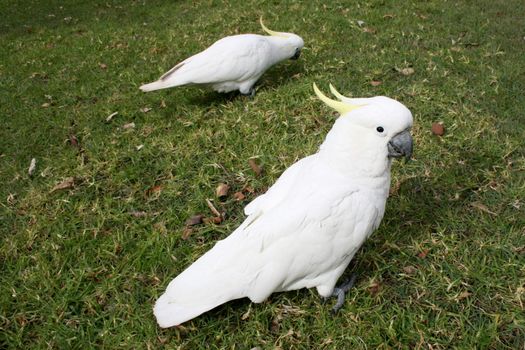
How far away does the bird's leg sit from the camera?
2193mm

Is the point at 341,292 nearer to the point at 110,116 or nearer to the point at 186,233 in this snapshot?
the point at 186,233

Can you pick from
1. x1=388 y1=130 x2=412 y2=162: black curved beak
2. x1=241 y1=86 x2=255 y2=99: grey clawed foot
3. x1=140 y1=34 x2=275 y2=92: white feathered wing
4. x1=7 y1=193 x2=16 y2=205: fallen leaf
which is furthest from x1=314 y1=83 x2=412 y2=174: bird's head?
x1=7 y1=193 x2=16 y2=205: fallen leaf

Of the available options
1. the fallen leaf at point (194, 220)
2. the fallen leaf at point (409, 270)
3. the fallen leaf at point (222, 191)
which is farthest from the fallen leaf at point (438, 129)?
the fallen leaf at point (194, 220)

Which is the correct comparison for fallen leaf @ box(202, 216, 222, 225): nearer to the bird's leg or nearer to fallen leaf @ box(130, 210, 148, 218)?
fallen leaf @ box(130, 210, 148, 218)

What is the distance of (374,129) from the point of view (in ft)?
5.93

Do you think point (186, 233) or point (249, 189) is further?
point (249, 189)

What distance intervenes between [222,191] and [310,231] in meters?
1.17

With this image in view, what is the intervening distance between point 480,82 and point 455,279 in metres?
2.36

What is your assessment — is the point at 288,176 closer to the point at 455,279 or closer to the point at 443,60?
the point at 455,279

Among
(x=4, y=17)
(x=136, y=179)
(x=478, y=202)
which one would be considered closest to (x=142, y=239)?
(x=136, y=179)

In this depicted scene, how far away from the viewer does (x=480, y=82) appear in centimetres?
384

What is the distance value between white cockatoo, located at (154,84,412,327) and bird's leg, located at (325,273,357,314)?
31 centimetres

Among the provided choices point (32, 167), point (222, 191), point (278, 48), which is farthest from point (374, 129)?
point (32, 167)

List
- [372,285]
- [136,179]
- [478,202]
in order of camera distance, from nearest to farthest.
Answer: [372,285] → [478,202] → [136,179]
